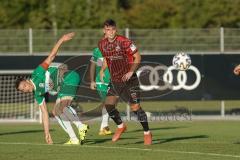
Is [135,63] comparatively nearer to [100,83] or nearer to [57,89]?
[57,89]

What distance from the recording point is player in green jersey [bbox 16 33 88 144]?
616 inches

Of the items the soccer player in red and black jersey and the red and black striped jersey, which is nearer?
the soccer player in red and black jersey

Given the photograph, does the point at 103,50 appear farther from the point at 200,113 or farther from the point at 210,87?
the point at 200,113

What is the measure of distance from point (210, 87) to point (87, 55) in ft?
12.6

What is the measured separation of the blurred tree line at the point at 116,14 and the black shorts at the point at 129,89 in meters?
34.5

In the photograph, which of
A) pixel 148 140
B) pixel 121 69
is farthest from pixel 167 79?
pixel 148 140

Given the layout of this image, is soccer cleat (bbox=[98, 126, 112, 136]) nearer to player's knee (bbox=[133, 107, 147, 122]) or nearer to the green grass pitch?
the green grass pitch

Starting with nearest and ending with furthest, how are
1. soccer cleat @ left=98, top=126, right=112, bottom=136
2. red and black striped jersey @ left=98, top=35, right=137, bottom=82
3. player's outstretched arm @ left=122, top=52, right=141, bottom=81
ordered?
player's outstretched arm @ left=122, top=52, right=141, bottom=81
red and black striped jersey @ left=98, top=35, right=137, bottom=82
soccer cleat @ left=98, top=126, right=112, bottom=136

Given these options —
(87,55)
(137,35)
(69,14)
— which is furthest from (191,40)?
(69,14)

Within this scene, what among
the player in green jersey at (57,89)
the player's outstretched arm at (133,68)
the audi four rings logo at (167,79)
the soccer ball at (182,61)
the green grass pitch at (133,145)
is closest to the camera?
the green grass pitch at (133,145)

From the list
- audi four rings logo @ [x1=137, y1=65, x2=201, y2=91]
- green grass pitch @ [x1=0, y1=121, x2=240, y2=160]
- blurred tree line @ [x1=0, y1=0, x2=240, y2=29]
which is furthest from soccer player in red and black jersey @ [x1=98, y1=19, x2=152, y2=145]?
blurred tree line @ [x1=0, y1=0, x2=240, y2=29]

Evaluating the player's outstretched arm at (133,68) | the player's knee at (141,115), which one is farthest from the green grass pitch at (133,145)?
the player's outstretched arm at (133,68)

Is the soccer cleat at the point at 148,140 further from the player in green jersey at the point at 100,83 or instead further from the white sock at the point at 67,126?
the player in green jersey at the point at 100,83

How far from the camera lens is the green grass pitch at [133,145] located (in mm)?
14039
